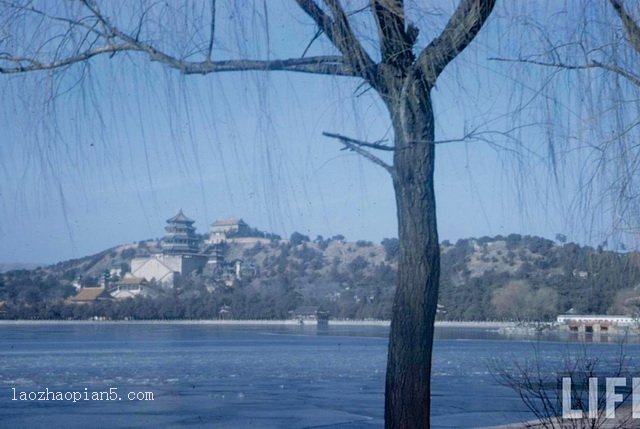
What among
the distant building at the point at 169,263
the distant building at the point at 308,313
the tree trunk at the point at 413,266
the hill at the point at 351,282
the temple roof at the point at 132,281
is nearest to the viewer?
the tree trunk at the point at 413,266

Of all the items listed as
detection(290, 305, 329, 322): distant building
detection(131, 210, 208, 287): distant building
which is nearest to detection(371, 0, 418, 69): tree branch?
detection(290, 305, 329, 322): distant building

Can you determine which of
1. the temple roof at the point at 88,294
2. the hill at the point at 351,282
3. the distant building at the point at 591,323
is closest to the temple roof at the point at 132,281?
the hill at the point at 351,282

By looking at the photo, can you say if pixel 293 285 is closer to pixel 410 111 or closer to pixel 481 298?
pixel 481 298

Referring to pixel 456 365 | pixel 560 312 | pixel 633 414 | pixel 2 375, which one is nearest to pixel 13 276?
pixel 2 375

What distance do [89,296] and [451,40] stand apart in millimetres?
29297

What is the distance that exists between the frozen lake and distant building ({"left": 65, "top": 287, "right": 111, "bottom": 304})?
5.33 feet

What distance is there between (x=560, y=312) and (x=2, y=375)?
1227cm

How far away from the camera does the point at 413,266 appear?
4660mm

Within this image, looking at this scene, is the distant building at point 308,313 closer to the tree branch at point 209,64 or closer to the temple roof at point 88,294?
the temple roof at point 88,294

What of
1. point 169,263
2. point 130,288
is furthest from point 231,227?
point 130,288
